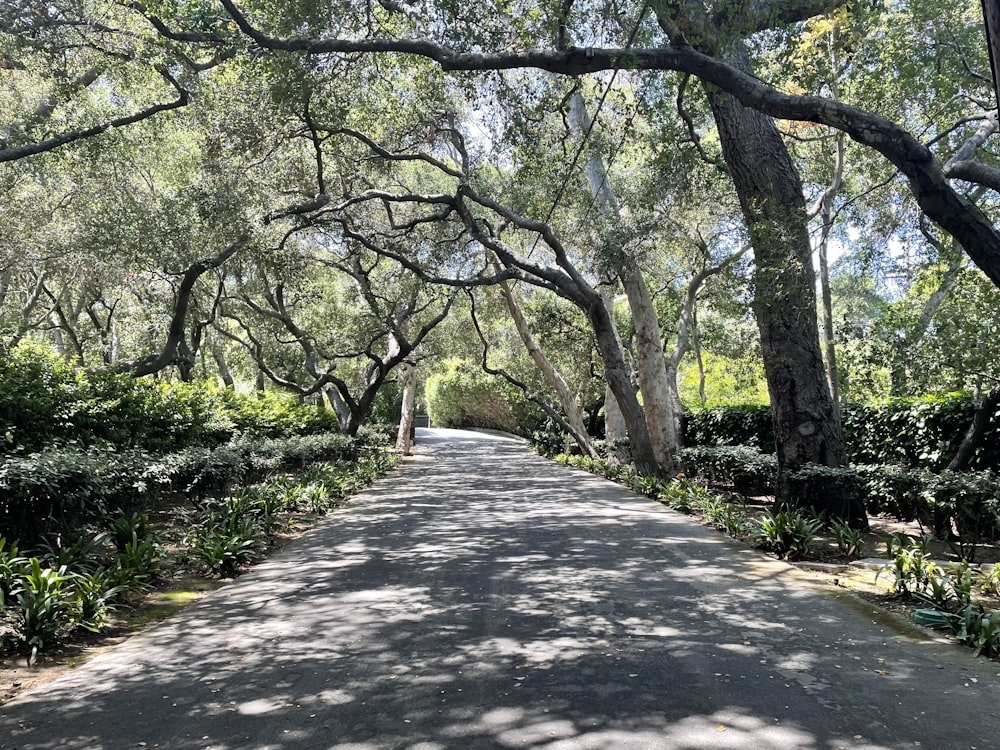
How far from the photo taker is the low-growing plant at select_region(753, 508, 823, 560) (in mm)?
7527

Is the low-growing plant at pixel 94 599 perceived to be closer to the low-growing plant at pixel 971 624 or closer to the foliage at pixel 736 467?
the low-growing plant at pixel 971 624

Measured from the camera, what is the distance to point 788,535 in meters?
7.62

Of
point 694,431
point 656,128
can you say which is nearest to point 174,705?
point 656,128

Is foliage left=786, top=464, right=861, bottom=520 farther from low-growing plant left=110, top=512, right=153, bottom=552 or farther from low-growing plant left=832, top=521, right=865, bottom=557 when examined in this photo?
low-growing plant left=110, top=512, right=153, bottom=552

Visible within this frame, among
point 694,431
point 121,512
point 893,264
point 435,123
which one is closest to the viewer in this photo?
point 121,512

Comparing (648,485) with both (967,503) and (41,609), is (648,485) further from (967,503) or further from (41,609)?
(41,609)

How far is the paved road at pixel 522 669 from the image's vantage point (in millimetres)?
3408

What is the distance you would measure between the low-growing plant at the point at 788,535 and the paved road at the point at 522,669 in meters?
0.35

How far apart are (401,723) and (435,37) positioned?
7.82 m

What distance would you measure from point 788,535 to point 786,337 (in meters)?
2.82

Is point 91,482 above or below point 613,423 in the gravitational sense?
below

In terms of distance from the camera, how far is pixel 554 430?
98.9ft

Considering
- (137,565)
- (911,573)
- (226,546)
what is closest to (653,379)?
(911,573)

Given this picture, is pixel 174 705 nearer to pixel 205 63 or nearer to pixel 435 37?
pixel 435 37
